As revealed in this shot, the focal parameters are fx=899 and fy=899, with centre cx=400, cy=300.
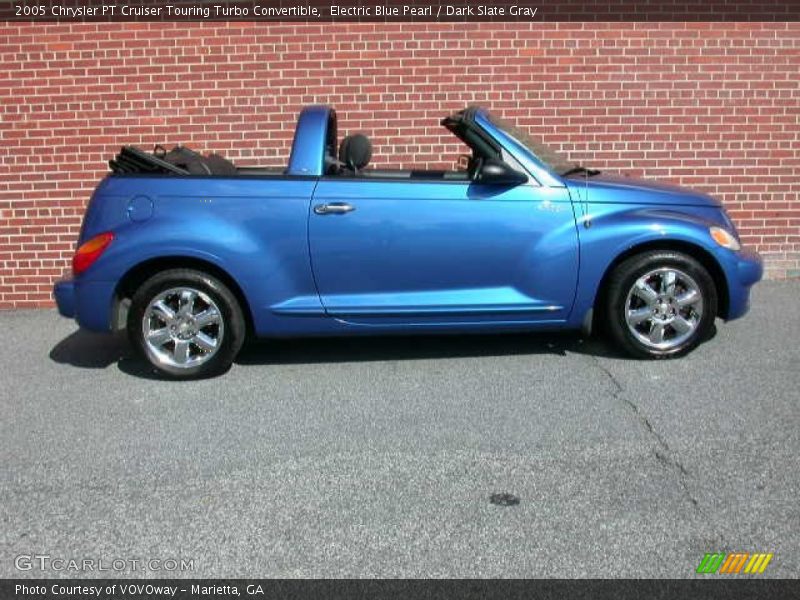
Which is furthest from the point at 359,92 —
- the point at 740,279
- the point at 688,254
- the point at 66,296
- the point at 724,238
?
the point at 740,279

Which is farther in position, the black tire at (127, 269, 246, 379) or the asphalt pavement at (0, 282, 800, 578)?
the black tire at (127, 269, 246, 379)

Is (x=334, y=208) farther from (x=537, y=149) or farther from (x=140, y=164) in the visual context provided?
(x=537, y=149)

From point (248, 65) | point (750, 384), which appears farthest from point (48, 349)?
point (750, 384)

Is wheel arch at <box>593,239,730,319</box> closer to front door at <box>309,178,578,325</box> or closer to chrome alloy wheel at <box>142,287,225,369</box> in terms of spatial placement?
front door at <box>309,178,578,325</box>

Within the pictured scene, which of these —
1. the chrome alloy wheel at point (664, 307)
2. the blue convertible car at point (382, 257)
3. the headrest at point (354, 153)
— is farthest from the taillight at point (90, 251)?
the chrome alloy wheel at point (664, 307)

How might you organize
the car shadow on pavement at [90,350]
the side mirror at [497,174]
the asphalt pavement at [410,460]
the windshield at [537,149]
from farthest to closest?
the car shadow on pavement at [90,350], the windshield at [537,149], the side mirror at [497,174], the asphalt pavement at [410,460]

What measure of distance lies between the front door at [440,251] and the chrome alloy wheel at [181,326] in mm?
723

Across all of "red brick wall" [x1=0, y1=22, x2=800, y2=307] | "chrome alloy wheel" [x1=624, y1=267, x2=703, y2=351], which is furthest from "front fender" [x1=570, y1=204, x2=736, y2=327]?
"red brick wall" [x1=0, y1=22, x2=800, y2=307]

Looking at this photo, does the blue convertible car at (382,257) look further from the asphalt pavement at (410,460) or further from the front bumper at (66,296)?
the asphalt pavement at (410,460)

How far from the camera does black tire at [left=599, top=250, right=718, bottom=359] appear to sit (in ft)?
18.7

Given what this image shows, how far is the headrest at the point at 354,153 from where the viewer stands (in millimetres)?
6047

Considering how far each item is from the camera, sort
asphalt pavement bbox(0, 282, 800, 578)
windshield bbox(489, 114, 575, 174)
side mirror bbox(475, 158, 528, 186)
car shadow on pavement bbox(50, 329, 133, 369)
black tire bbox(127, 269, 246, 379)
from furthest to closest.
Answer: car shadow on pavement bbox(50, 329, 133, 369)
windshield bbox(489, 114, 575, 174)
black tire bbox(127, 269, 246, 379)
side mirror bbox(475, 158, 528, 186)
asphalt pavement bbox(0, 282, 800, 578)

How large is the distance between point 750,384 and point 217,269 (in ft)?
10.9

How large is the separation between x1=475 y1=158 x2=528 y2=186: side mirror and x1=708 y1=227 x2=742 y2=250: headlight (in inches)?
50.4
